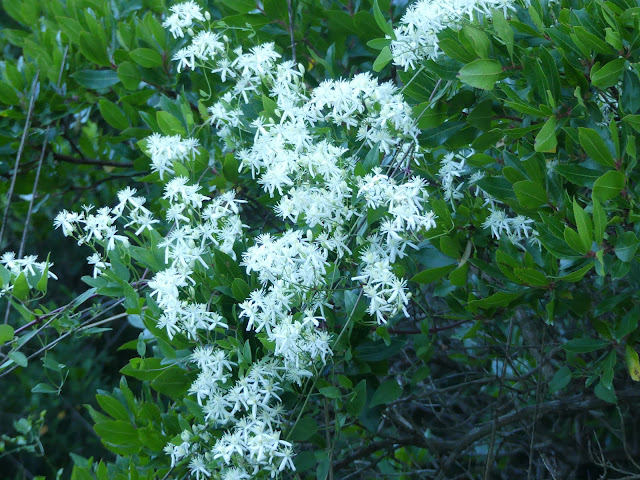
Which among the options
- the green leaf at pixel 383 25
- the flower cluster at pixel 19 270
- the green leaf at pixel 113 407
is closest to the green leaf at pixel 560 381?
the green leaf at pixel 383 25

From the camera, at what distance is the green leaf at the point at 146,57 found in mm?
1930

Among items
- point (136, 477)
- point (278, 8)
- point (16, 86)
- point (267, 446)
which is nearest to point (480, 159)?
point (267, 446)

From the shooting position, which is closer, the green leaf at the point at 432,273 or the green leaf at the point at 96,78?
the green leaf at the point at 432,273

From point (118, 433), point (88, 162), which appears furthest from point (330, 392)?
point (88, 162)

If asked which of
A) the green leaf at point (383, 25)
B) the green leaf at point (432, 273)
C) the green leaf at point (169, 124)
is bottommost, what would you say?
the green leaf at point (432, 273)

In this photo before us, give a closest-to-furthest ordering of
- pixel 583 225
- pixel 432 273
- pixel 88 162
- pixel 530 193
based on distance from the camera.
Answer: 1. pixel 583 225
2. pixel 530 193
3. pixel 432 273
4. pixel 88 162

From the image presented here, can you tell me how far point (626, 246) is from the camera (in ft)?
3.60

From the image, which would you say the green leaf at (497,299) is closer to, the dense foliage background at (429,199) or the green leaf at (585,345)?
the dense foliage background at (429,199)

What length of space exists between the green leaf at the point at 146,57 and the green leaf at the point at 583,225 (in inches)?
51.2

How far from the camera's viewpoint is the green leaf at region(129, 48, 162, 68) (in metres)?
1.93

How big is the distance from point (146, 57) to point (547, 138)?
121cm

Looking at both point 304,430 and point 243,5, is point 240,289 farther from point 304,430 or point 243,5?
point 243,5

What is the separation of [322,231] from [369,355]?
265 mm

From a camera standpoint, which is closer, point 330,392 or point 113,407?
point 330,392
